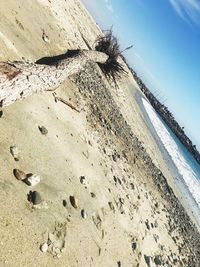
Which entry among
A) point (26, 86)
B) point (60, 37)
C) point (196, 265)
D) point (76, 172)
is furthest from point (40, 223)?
point (60, 37)

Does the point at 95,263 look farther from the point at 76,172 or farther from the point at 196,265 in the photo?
the point at 196,265

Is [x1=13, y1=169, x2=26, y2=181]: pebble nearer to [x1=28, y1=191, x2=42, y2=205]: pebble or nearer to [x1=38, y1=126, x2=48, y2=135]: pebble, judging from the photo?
[x1=28, y1=191, x2=42, y2=205]: pebble

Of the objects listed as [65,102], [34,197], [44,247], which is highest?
[65,102]

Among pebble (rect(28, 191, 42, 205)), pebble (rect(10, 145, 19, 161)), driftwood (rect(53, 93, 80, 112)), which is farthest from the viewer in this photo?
driftwood (rect(53, 93, 80, 112))

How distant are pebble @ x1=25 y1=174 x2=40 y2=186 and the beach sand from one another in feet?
0.33

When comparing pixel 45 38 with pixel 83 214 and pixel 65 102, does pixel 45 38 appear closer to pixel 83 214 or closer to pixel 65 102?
pixel 65 102

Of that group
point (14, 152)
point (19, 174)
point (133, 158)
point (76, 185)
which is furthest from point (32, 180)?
point (133, 158)

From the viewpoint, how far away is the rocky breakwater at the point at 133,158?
1429cm

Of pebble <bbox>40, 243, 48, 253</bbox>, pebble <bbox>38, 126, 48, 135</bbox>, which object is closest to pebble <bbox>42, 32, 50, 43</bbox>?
pebble <bbox>38, 126, 48, 135</bbox>

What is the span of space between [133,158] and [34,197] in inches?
376

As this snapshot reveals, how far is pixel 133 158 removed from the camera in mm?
16797

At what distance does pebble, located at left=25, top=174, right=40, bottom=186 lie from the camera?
25.8 feet

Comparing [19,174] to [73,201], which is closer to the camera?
[19,174]

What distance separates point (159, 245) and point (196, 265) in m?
3.37
